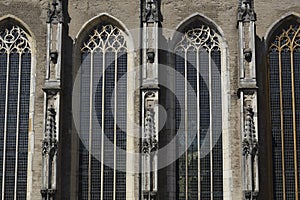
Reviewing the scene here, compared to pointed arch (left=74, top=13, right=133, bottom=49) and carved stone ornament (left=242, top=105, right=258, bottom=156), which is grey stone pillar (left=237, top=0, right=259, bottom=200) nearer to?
carved stone ornament (left=242, top=105, right=258, bottom=156)

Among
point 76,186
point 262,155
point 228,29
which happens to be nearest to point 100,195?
point 76,186

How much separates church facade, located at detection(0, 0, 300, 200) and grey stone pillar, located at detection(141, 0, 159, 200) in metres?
0.04

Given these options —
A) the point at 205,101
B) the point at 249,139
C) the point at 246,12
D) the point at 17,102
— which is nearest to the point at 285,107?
the point at 249,139

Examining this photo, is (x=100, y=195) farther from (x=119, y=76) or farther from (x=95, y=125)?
(x=119, y=76)

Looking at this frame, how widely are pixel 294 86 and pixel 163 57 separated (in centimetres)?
604

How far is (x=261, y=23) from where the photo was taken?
2780cm

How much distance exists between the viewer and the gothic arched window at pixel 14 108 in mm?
27047

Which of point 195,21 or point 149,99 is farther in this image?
point 195,21

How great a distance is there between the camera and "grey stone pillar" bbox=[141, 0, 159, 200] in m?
25.3

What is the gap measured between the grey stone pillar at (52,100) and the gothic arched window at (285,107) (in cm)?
948

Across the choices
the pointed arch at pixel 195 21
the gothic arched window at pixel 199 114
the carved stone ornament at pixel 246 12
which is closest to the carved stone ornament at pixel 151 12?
the pointed arch at pixel 195 21

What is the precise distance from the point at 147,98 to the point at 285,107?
6.26m

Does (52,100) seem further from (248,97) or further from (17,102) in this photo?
(248,97)

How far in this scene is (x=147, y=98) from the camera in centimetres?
2630
